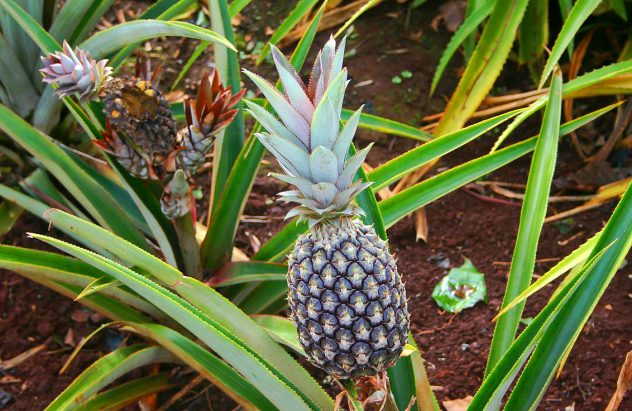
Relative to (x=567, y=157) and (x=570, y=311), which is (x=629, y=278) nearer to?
(x=567, y=157)

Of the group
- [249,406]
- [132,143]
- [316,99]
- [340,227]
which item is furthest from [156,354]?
[316,99]

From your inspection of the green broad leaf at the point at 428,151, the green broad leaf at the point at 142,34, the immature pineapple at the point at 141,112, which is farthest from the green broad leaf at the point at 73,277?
the green broad leaf at the point at 428,151

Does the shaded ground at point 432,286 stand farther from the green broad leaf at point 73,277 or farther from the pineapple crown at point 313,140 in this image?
the pineapple crown at point 313,140

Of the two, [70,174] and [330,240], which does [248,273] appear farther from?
[330,240]

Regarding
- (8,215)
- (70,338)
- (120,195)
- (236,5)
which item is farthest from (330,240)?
(8,215)

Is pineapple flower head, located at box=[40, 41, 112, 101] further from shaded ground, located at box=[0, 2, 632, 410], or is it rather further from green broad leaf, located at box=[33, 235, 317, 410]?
shaded ground, located at box=[0, 2, 632, 410]

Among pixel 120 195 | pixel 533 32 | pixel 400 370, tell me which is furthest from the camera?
pixel 533 32
